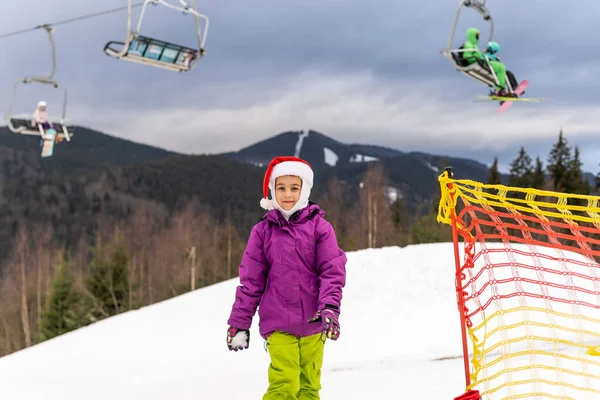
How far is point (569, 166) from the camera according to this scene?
138 feet

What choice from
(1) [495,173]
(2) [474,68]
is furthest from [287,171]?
(1) [495,173]

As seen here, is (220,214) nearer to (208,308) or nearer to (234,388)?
(208,308)

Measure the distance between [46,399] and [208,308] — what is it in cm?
569

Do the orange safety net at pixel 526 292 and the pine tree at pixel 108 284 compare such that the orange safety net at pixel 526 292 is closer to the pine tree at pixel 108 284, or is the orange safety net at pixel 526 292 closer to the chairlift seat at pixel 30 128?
the chairlift seat at pixel 30 128

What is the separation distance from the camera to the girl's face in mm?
3379

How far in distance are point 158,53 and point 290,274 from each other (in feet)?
16.9

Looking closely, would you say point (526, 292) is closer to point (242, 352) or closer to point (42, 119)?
point (242, 352)

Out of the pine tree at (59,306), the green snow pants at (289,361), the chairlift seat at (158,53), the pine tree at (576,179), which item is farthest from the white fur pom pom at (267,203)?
the pine tree at (576,179)

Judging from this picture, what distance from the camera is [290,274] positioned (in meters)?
3.26

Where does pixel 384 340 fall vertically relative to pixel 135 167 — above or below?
below

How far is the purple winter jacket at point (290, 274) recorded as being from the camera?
3.24 meters

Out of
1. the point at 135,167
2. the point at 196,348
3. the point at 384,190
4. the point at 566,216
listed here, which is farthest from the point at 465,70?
the point at 135,167

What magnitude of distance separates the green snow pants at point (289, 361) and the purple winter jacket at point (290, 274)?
0.06 metres

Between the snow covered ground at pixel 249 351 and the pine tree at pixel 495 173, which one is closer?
the snow covered ground at pixel 249 351
